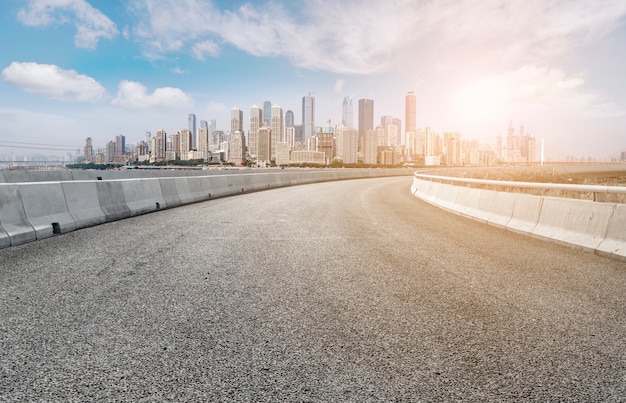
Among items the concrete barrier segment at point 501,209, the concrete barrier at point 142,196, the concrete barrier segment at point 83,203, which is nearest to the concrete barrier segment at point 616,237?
the concrete barrier segment at point 501,209

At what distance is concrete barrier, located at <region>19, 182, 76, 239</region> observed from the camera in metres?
9.06

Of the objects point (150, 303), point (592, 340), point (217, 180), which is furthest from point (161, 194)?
point (592, 340)

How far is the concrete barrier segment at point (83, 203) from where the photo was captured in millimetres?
10466

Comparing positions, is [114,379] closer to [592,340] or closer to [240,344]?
[240,344]

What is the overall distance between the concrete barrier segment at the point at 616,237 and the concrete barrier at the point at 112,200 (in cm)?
→ 1059

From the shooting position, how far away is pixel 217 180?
2234 centimetres

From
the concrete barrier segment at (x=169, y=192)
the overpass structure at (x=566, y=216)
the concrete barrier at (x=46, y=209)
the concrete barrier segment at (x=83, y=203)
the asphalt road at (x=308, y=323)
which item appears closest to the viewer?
the asphalt road at (x=308, y=323)

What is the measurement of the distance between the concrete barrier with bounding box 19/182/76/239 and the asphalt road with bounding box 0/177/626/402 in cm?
101

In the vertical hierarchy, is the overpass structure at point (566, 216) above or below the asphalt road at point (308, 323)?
above

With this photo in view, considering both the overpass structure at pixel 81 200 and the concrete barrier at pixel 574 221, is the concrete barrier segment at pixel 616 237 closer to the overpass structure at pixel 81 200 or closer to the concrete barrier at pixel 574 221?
the concrete barrier at pixel 574 221

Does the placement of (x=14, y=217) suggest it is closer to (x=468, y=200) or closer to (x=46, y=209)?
(x=46, y=209)

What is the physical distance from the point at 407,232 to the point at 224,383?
780 cm

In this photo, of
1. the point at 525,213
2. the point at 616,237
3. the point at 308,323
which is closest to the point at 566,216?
the point at 616,237

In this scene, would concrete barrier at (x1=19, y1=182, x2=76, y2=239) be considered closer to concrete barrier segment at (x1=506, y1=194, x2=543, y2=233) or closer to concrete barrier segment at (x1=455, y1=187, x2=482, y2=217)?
concrete barrier segment at (x1=506, y1=194, x2=543, y2=233)
